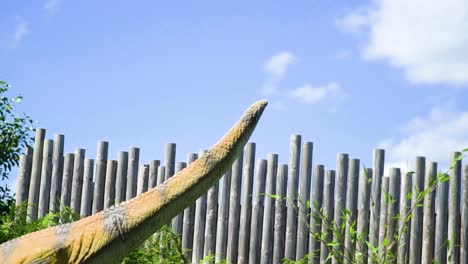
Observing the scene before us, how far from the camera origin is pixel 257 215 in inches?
295

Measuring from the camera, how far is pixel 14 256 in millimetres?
1956

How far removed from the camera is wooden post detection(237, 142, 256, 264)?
24.7 feet

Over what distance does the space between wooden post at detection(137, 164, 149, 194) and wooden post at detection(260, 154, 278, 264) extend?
1394mm

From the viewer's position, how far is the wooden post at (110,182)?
830 cm

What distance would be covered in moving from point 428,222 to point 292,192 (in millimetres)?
1430

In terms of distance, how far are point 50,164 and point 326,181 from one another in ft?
11.3

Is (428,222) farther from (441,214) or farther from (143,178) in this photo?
(143,178)

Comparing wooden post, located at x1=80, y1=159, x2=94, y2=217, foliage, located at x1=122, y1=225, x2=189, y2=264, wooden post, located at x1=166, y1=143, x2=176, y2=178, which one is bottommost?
foliage, located at x1=122, y1=225, x2=189, y2=264

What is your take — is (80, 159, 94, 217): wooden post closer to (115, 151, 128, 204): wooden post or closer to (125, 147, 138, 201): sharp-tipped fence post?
(115, 151, 128, 204): wooden post

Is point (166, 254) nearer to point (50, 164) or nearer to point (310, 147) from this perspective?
point (310, 147)

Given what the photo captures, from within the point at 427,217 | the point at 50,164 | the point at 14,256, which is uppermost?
the point at 50,164

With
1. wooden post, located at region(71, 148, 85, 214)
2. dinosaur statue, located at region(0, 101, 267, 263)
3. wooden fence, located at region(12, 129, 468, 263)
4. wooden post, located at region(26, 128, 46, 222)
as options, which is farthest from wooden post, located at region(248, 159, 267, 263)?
dinosaur statue, located at region(0, 101, 267, 263)

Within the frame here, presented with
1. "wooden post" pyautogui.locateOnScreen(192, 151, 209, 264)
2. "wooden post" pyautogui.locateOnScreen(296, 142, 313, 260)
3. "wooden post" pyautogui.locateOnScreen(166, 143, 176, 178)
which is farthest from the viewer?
"wooden post" pyautogui.locateOnScreen(166, 143, 176, 178)

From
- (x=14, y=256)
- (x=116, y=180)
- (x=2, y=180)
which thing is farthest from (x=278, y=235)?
(x=14, y=256)
